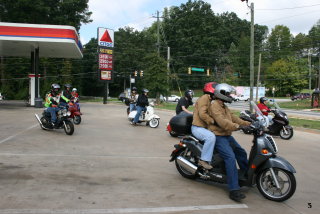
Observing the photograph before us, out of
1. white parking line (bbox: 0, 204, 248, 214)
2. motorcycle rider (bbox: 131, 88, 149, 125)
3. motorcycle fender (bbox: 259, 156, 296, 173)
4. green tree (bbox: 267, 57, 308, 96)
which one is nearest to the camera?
white parking line (bbox: 0, 204, 248, 214)

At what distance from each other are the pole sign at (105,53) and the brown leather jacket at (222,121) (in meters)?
30.6

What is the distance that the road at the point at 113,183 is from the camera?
4258mm

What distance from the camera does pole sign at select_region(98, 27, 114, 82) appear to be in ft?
112

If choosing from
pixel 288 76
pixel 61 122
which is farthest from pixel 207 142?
pixel 288 76

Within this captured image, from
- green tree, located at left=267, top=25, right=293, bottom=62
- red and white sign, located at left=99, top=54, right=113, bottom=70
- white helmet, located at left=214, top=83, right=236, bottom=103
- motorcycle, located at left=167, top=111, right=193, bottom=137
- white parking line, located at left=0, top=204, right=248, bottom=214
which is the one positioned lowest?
white parking line, located at left=0, top=204, right=248, bottom=214

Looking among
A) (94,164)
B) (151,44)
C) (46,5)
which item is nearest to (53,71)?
(46,5)

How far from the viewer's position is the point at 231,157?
473 cm

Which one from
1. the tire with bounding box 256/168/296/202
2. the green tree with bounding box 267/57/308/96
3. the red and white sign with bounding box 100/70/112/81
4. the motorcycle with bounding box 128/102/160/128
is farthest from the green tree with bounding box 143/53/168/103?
the green tree with bounding box 267/57/308/96

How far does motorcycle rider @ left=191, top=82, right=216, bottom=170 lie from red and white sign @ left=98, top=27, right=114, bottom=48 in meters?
30.3

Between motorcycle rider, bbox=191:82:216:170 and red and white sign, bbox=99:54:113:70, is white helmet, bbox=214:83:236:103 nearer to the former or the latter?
motorcycle rider, bbox=191:82:216:170

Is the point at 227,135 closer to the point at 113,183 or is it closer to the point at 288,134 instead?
the point at 113,183

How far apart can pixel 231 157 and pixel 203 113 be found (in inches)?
32.4

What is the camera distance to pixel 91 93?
79.2 metres

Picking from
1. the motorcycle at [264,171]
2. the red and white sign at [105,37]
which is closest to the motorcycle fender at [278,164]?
the motorcycle at [264,171]
